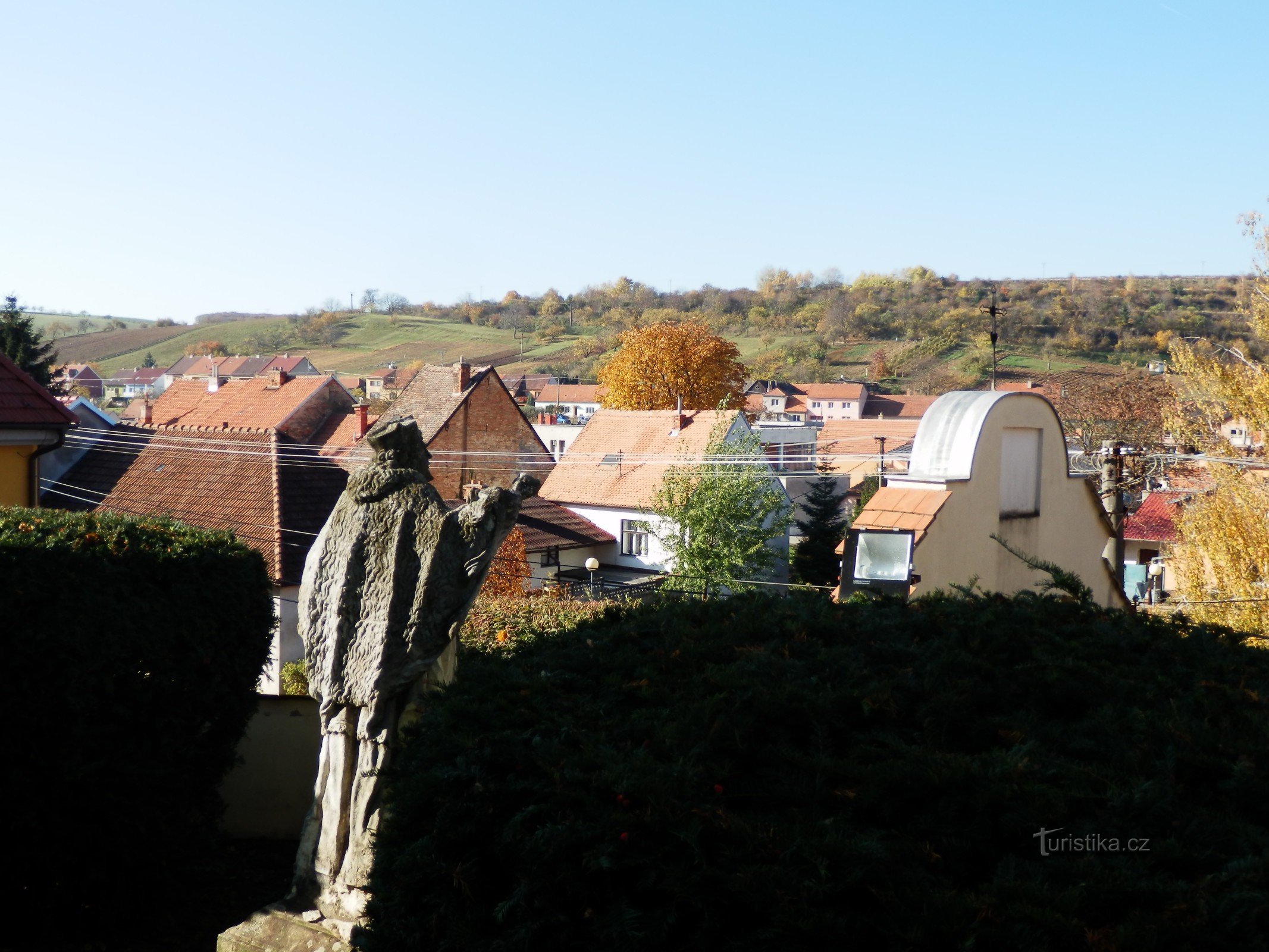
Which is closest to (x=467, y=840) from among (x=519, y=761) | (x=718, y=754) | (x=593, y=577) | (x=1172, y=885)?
(x=519, y=761)

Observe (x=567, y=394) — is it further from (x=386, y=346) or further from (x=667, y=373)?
(x=386, y=346)

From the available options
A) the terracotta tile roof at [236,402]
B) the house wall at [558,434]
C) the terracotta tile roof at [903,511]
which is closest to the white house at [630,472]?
the house wall at [558,434]

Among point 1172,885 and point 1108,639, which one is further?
point 1108,639

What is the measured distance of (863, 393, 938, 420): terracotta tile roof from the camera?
80.8 m

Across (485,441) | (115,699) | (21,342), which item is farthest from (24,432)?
(21,342)

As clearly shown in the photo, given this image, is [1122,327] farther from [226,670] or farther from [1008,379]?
[226,670]

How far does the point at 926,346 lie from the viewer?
9831 cm

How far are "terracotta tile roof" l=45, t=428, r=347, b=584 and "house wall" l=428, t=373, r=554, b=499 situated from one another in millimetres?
10680

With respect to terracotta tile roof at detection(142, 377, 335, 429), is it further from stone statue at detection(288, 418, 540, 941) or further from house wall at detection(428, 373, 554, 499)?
stone statue at detection(288, 418, 540, 941)

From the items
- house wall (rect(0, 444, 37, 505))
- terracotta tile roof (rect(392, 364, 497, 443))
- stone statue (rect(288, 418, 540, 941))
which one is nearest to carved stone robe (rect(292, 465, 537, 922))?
stone statue (rect(288, 418, 540, 941))

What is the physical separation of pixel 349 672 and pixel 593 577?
2702 cm

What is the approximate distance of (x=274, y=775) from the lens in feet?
29.9

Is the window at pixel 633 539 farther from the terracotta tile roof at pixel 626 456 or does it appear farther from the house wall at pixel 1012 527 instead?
the house wall at pixel 1012 527

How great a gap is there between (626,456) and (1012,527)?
93.1ft
